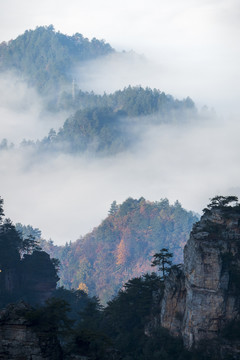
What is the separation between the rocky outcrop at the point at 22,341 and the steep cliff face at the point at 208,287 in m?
18.0

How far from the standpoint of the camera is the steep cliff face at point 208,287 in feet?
257

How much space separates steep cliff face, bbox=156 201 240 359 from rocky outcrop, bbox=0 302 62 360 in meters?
18.0

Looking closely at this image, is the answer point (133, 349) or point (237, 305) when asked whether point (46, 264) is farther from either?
point (237, 305)

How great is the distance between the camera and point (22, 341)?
66.1 meters

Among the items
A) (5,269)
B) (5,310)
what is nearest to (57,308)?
(5,310)

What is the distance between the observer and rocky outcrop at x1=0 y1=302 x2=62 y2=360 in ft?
216

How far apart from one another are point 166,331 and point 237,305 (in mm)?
9254

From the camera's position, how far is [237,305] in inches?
3120

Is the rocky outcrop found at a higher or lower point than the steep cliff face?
lower

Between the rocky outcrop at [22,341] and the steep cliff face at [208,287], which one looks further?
the steep cliff face at [208,287]

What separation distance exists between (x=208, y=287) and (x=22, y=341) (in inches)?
871

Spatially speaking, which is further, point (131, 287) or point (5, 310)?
point (131, 287)

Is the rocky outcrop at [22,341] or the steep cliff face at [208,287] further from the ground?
the steep cliff face at [208,287]

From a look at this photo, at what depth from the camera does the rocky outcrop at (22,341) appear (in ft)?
216
